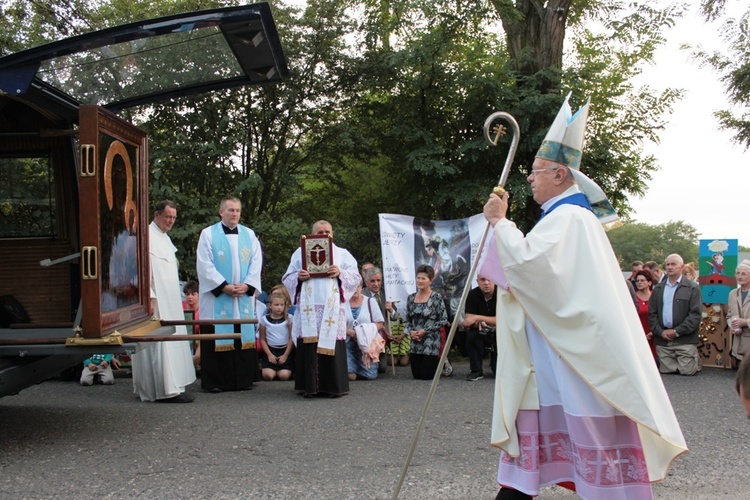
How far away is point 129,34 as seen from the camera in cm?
542

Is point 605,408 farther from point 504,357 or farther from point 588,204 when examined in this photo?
point 588,204

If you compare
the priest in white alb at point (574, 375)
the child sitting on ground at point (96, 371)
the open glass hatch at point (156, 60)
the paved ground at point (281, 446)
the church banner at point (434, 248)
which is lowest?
the paved ground at point (281, 446)

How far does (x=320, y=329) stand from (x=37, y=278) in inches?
112

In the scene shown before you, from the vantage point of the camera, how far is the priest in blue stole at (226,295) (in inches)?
333

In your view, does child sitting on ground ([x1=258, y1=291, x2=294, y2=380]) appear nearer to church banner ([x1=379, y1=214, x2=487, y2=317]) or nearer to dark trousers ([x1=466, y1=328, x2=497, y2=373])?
church banner ([x1=379, y1=214, x2=487, y2=317])

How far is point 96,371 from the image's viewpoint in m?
8.97

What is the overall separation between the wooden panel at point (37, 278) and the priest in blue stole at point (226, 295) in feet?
4.84

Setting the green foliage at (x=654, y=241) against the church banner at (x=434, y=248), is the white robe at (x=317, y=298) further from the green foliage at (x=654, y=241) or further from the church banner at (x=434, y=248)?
the green foliage at (x=654, y=241)

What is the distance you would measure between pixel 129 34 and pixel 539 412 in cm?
382

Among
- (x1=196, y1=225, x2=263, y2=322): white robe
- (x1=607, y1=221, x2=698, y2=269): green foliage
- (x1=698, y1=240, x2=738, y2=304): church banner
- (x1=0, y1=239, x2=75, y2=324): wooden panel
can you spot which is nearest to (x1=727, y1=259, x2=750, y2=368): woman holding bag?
(x1=698, y1=240, x2=738, y2=304): church banner

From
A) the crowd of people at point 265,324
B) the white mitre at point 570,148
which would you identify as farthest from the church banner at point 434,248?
the white mitre at point 570,148

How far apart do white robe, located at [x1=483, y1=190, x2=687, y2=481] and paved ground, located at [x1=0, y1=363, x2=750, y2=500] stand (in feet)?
4.12

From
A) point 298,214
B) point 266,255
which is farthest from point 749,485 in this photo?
point 298,214

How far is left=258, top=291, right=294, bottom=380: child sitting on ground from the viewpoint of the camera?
9469 mm
